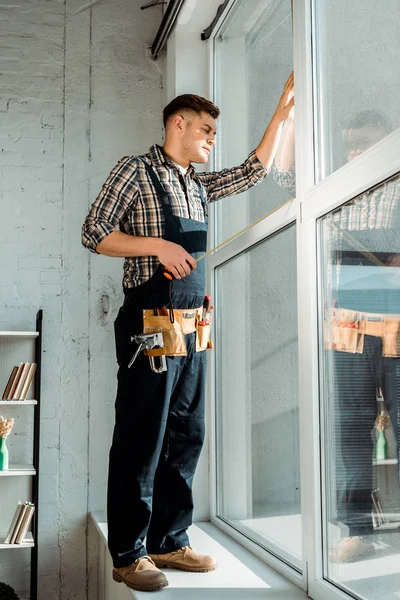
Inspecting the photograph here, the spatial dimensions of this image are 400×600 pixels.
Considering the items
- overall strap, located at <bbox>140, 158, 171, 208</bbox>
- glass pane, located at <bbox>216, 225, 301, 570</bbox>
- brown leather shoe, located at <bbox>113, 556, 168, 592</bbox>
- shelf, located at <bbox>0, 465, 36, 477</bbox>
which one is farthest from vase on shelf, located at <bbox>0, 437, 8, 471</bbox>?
overall strap, located at <bbox>140, 158, 171, 208</bbox>

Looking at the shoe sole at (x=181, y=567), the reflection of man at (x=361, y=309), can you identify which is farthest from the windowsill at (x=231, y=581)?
the reflection of man at (x=361, y=309)

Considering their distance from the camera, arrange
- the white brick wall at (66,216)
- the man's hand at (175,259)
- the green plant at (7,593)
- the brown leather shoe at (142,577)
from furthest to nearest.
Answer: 1. the white brick wall at (66,216)
2. the green plant at (7,593)
3. the man's hand at (175,259)
4. the brown leather shoe at (142,577)

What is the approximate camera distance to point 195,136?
2449 millimetres

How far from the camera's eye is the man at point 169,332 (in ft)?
7.27

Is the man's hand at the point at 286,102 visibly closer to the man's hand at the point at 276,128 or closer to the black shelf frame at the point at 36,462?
the man's hand at the point at 276,128

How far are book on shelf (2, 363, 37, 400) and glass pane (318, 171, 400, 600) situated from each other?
164cm

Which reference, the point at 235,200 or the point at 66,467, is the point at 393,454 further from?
the point at 66,467

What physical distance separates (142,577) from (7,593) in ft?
3.93

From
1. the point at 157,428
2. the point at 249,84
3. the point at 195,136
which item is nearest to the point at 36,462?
the point at 157,428

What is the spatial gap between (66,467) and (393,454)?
2158 mm

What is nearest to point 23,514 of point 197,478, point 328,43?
point 197,478

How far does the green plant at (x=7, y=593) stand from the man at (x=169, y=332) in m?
1.01

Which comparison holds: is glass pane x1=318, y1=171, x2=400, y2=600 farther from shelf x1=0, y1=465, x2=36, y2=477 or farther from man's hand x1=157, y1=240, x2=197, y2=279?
shelf x1=0, y1=465, x2=36, y2=477

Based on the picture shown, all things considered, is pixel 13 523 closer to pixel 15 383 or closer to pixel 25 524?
pixel 25 524
